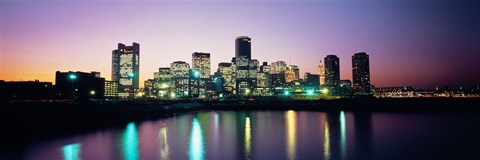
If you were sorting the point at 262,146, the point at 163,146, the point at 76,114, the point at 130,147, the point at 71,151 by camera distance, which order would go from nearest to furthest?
1. the point at 71,151
2. the point at 130,147
3. the point at 262,146
4. the point at 163,146
5. the point at 76,114

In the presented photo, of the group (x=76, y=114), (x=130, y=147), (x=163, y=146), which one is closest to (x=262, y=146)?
(x=163, y=146)

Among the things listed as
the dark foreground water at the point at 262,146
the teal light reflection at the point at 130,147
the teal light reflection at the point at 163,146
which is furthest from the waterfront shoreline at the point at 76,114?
the teal light reflection at the point at 163,146

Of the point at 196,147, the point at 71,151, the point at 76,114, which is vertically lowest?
the point at 196,147

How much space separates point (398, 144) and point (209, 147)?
19347mm

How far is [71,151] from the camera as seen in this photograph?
91.7ft

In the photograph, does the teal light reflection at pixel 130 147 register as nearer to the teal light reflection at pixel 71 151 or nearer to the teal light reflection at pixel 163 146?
the teal light reflection at pixel 163 146

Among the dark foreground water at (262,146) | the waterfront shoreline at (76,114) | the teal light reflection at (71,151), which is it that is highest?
the waterfront shoreline at (76,114)

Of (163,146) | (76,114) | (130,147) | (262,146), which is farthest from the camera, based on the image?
(76,114)

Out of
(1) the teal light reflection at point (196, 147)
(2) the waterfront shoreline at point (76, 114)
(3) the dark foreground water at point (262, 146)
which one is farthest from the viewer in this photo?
(2) the waterfront shoreline at point (76, 114)

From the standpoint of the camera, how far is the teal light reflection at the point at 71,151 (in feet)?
83.7

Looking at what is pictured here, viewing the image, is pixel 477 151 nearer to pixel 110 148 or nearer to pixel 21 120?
pixel 110 148

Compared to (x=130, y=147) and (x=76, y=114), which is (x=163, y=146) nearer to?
(x=130, y=147)

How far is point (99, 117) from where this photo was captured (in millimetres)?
54406

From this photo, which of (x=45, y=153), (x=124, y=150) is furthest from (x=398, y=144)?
(x=45, y=153)
